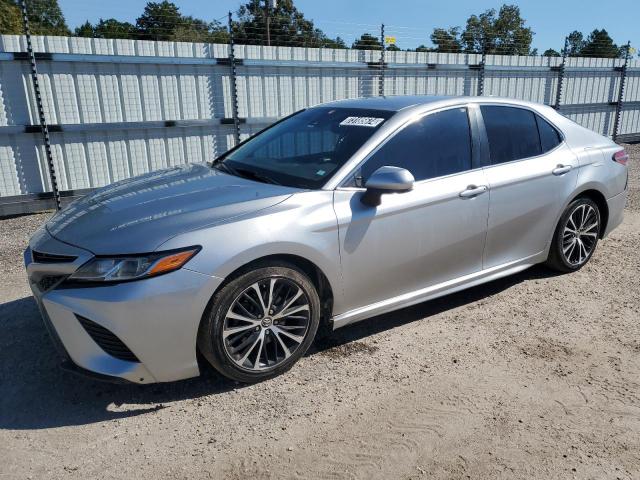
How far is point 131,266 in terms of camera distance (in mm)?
2705

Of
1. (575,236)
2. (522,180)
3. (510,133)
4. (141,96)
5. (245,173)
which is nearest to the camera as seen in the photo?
(245,173)

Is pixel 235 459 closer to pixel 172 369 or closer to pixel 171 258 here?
pixel 172 369

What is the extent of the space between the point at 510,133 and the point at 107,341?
11.1 feet

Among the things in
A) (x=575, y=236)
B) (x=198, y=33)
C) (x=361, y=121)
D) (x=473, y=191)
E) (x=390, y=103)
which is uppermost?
(x=198, y=33)

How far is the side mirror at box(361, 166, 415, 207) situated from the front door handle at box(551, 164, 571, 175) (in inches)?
71.5

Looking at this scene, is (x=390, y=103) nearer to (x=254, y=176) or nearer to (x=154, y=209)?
(x=254, y=176)

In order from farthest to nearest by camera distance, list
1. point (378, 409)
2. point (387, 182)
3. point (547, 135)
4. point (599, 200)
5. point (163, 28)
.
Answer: point (163, 28) < point (599, 200) < point (547, 135) < point (387, 182) < point (378, 409)

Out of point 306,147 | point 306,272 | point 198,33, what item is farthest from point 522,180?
point 198,33

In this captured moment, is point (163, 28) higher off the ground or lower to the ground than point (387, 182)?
higher

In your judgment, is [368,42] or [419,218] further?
[368,42]

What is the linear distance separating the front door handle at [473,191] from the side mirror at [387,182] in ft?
2.29

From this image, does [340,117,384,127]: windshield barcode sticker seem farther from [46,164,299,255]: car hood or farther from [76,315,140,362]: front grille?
[76,315,140,362]: front grille

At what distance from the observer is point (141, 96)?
8.36 metres

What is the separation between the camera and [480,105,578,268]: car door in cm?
399
